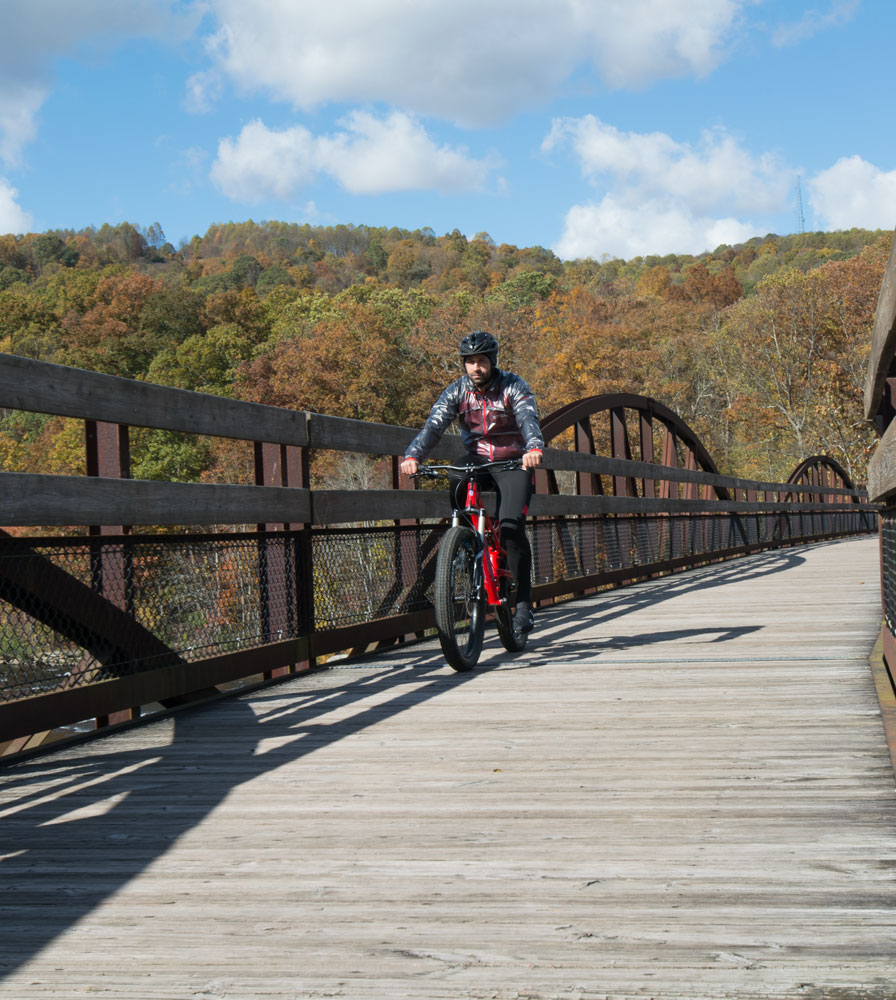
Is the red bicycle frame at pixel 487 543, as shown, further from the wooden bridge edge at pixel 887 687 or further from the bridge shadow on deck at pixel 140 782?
the wooden bridge edge at pixel 887 687

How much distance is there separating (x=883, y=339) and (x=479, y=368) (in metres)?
2.75

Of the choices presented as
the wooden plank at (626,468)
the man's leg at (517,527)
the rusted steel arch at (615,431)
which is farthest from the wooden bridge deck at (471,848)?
the rusted steel arch at (615,431)

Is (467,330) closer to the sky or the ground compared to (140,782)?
closer to the sky

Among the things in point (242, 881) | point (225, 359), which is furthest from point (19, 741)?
point (225, 359)

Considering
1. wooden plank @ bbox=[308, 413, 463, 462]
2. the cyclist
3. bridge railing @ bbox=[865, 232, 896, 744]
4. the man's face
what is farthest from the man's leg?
bridge railing @ bbox=[865, 232, 896, 744]

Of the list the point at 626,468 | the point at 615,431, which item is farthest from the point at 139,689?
the point at 615,431

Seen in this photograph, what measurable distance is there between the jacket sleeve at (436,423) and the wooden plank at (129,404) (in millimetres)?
684

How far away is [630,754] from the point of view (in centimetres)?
337

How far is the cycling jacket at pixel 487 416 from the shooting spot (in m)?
5.79

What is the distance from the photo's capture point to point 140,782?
3.24 metres

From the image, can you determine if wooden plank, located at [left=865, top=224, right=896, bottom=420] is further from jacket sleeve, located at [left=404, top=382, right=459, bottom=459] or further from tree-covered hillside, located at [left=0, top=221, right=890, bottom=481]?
tree-covered hillside, located at [left=0, top=221, right=890, bottom=481]

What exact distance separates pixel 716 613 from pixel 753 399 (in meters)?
44.3

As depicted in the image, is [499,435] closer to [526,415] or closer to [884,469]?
[526,415]

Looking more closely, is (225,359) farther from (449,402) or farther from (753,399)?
(449,402)
